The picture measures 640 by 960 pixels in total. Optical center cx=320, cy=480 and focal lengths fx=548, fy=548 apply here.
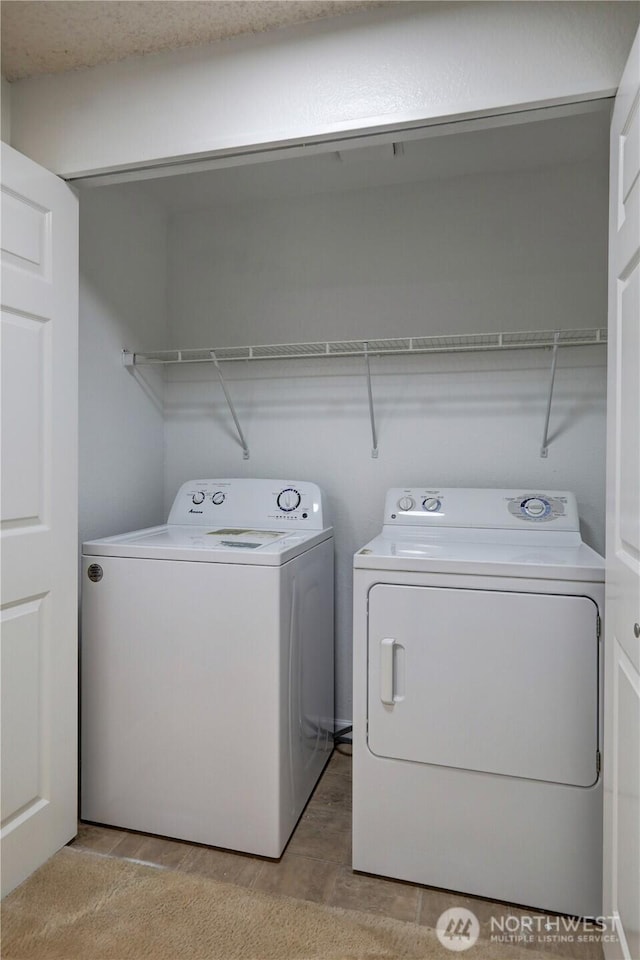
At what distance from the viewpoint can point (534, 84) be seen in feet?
4.47

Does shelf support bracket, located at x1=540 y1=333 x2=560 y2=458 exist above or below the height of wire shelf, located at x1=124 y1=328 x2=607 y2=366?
below

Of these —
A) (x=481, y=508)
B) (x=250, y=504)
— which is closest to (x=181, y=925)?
(x=250, y=504)

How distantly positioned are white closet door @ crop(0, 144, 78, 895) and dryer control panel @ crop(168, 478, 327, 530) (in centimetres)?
70

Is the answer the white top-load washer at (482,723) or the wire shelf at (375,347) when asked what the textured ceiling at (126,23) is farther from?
the white top-load washer at (482,723)

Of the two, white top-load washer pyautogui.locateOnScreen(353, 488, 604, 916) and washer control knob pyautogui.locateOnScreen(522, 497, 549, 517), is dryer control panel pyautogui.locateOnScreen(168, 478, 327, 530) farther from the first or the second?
washer control knob pyautogui.locateOnScreen(522, 497, 549, 517)

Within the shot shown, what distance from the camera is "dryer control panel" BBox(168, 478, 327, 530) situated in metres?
2.32

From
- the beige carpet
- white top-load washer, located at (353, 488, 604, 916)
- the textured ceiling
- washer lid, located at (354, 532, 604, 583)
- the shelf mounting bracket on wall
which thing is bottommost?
the beige carpet

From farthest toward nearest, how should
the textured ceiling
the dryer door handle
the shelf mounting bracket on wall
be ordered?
the shelf mounting bracket on wall, the dryer door handle, the textured ceiling

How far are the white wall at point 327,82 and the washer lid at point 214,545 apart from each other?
1198 millimetres

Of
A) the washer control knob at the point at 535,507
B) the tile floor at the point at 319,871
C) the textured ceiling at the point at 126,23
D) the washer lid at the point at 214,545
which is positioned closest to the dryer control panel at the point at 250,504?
the washer lid at the point at 214,545

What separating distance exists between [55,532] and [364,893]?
142 cm

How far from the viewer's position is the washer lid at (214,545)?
1738 mm

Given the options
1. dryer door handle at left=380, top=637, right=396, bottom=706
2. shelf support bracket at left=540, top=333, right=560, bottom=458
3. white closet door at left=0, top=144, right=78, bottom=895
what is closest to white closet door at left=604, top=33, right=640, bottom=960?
dryer door handle at left=380, top=637, right=396, bottom=706

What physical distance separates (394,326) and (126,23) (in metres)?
1.39
